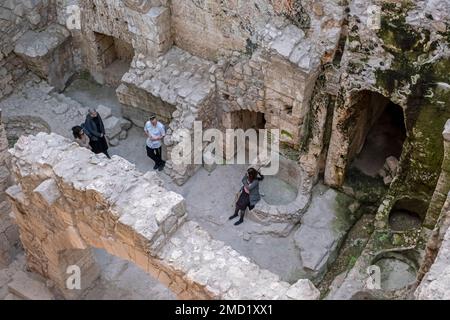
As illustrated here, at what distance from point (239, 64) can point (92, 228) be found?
373 centimetres

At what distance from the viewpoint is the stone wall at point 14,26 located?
1167 cm

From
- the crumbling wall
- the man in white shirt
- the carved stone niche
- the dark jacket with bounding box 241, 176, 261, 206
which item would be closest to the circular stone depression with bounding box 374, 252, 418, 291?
the crumbling wall

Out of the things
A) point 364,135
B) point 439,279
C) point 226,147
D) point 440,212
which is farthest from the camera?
point 226,147

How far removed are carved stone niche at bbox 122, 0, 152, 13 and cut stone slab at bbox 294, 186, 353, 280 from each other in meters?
3.67

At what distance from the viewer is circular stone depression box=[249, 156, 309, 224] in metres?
10.4

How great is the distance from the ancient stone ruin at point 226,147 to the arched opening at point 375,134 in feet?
0.12

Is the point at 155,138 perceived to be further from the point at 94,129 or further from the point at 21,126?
the point at 21,126

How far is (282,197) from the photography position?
10.8m

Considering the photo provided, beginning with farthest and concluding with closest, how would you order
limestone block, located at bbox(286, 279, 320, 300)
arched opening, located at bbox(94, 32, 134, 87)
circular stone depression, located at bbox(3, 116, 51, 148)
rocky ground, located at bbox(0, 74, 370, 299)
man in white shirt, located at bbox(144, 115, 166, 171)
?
arched opening, located at bbox(94, 32, 134, 87) < circular stone depression, located at bbox(3, 116, 51, 148) < man in white shirt, located at bbox(144, 115, 166, 171) < rocky ground, located at bbox(0, 74, 370, 299) < limestone block, located at bbox(286, 279, 320, 300)

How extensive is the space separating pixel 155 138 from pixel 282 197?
6.77ft

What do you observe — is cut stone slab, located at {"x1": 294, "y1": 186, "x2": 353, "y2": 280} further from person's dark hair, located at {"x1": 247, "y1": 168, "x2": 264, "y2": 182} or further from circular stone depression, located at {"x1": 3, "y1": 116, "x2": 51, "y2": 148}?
circular stone depression, located at {"x1": 3, "y1": 116, "x2": 51, "y2": 148}

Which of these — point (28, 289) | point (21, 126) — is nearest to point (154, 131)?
point (21, 126)

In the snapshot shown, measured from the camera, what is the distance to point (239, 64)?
34.2 feet

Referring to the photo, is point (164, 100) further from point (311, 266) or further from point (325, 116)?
point (311, 266)
